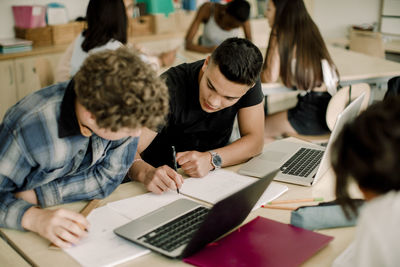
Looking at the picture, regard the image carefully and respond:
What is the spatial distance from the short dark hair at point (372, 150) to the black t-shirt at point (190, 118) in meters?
1.06

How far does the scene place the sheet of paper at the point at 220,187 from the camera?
1.41 meters

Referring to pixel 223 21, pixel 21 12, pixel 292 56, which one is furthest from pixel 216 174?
pixel 21 12

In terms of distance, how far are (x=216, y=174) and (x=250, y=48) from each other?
51cm

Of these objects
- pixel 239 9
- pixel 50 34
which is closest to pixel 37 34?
pixel 50 34

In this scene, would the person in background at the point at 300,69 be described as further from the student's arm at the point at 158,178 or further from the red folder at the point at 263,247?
the red folder at the point at 263,247

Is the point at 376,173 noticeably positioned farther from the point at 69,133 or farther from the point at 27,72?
the point at 27,72

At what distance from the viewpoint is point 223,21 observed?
4301 millimetres

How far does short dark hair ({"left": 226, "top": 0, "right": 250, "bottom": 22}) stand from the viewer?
4.10 meters

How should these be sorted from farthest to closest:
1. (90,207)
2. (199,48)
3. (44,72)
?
(199,48), (44,72), (90,207)

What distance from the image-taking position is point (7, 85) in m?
4.04

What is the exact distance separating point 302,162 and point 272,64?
1437 mm

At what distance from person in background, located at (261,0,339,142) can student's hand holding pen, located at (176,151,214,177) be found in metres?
1.49

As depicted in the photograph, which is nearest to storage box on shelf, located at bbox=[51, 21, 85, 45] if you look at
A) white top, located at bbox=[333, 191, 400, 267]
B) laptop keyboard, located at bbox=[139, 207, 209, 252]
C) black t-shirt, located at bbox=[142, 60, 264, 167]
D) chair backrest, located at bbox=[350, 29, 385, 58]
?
black t-shirt, located at bbox=[142, 60, 264, 167]

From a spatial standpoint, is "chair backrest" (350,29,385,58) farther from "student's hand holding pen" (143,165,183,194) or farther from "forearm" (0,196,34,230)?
"forearm" (0,196,34,230)
